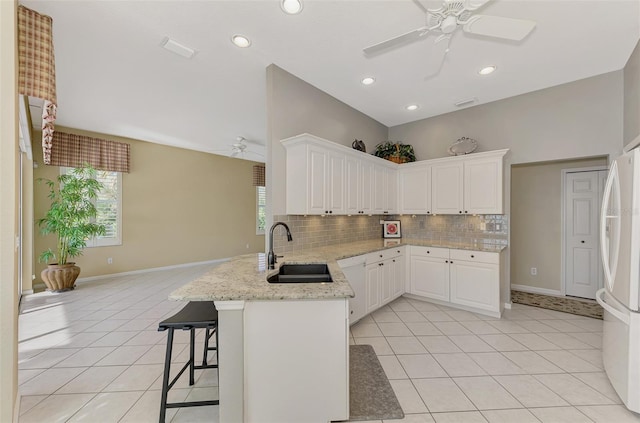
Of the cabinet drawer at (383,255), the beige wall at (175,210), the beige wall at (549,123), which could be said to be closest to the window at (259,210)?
the beige wall at (175,210)

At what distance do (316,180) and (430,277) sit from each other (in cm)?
236

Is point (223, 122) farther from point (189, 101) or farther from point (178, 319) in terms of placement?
point (178, 319)

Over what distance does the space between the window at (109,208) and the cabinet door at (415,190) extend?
594 centimetres

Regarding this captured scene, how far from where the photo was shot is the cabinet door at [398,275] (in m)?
3.78

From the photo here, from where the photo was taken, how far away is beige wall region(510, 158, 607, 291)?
430 cm

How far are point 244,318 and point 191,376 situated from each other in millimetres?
1059

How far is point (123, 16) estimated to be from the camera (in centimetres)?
218

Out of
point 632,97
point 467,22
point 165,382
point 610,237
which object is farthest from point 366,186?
point 165,382

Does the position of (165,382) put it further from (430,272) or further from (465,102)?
(465,102)

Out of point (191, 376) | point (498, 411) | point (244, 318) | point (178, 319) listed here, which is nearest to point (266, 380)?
point (244, 318)

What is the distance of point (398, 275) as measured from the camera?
12.7 feet

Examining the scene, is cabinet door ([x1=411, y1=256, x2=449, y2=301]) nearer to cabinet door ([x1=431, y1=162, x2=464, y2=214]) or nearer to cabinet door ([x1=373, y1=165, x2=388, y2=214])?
cabinet door ([x1=431, y1=162, x2=464, y2=214])

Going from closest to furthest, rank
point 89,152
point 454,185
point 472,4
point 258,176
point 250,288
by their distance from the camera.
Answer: point 250,288 < point 472,4 < point 454,185 < point 89,152 < point 258,176

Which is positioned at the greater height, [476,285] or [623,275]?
[623,275]
